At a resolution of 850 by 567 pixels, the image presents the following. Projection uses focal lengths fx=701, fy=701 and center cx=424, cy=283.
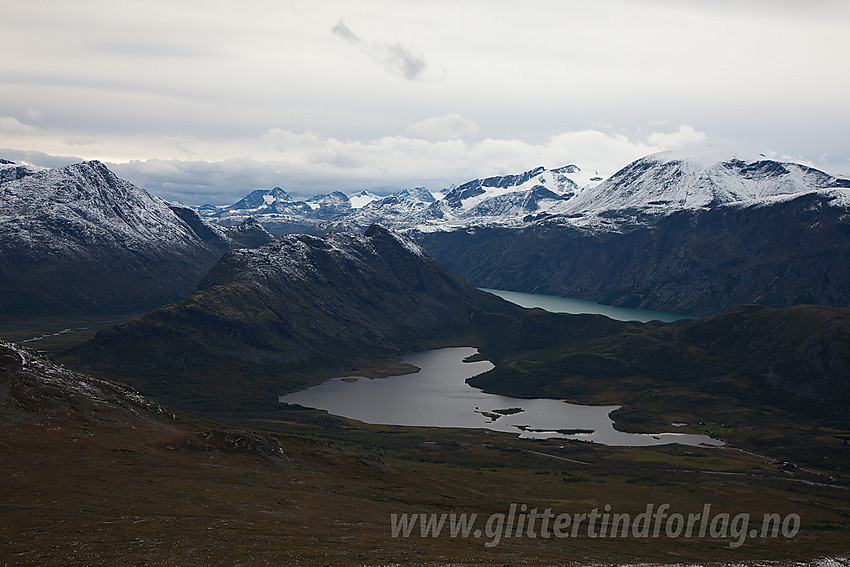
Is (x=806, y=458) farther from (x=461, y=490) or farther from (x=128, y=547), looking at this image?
(x=128, y=547)

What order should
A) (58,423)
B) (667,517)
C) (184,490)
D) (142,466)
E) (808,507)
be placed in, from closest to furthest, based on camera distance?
(184,490), (142,466), (58,423), (667,517), (808,507)

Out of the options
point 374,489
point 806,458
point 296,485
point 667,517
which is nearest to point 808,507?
point 667,517

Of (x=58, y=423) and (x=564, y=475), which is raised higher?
(x=58, y=423)

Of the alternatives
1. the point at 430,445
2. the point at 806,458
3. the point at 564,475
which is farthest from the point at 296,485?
the point at 806,458

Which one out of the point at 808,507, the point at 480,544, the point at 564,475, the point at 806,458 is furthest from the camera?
the point at 806,458

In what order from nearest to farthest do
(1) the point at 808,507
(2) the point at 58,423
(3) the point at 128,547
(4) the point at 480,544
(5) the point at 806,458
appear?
(3) the point at 128,547 < (4) the point at 480,544 < (2) the point at 58,423 < (1) the point at 808,507 < (5) the point at 806,458

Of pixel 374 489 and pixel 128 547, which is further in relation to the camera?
pixel 374 489

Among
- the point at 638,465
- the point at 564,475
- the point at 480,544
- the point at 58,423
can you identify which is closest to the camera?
the point at 480,544

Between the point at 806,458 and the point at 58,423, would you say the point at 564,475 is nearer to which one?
the point at 806,458

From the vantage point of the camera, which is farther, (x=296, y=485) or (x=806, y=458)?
(x=806, y=458)
